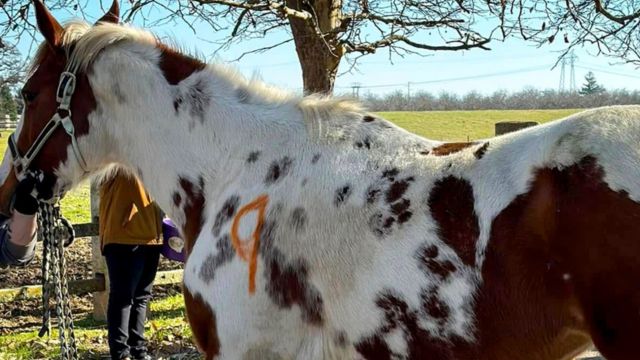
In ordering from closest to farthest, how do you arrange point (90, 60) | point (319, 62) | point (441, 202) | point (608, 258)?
point (608, 258)
point (441, 202)
point (90, 60)
point (319, 62)

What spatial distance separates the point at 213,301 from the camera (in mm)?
2508

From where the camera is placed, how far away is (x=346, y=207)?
2.35 metres

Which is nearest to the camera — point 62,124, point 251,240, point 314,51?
point 251,240

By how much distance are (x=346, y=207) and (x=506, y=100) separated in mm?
42794

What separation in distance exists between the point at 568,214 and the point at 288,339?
1.12 metres

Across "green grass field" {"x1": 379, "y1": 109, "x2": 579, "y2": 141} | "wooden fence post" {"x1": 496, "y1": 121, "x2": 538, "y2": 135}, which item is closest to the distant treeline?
"green grass field" {"x1": 379, "y1": 109, "x2": 579, "y2": 141}

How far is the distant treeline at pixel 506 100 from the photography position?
35750 mm

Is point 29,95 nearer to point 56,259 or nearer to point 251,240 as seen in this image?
point 56,259

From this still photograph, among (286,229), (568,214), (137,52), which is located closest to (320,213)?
(286,229)

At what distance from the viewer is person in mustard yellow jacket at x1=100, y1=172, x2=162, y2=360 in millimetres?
4730

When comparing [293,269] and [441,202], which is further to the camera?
[293,269]

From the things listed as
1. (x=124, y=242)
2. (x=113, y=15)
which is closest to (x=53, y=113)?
(x=113, y=15)

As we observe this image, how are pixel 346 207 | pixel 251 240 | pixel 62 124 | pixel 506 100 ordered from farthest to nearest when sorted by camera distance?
pixel 506 100 < pixel 62 124 < pixel 251 240 < pixel 346 207

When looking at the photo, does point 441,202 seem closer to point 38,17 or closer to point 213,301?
point 213,301
